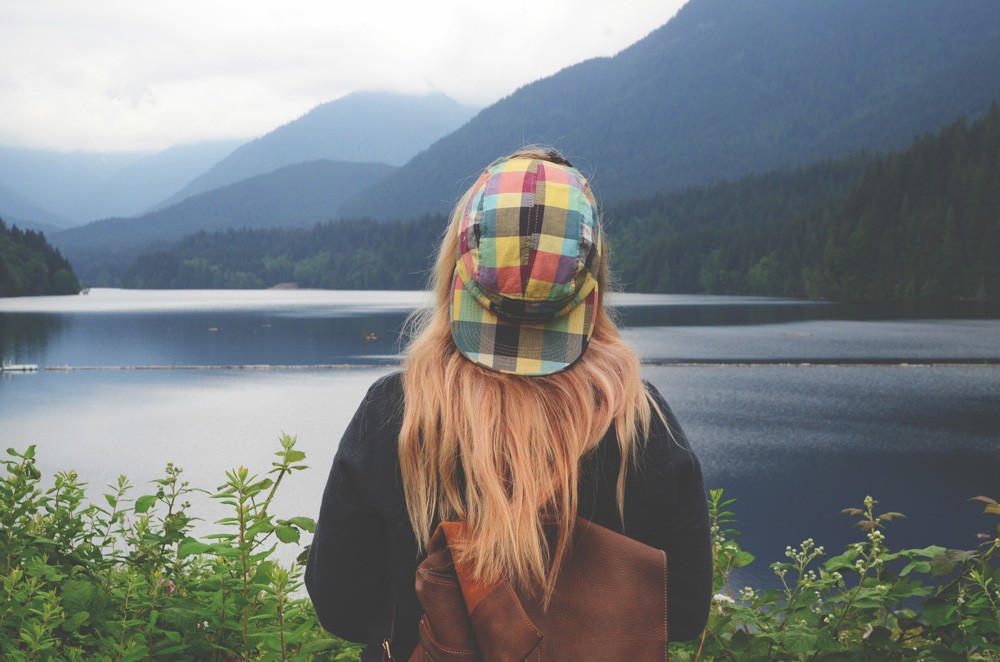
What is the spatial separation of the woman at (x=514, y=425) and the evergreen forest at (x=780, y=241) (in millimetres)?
33610

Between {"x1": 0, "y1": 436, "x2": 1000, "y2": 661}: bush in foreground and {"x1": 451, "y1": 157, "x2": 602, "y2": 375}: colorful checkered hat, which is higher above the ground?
{"x1": 451, "y1": 157, "x2": 602, "y2": 375}: colorful checkered hat

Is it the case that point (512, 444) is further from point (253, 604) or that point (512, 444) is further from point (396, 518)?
point (253, 604)

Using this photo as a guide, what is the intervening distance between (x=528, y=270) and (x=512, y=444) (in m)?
0.29

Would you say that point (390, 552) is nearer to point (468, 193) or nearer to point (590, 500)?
point (590, 500)

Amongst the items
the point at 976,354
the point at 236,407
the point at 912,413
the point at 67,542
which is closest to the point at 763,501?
the point at 912,413

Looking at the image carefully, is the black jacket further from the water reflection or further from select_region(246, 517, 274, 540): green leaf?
the water reflection

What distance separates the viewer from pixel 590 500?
4.53 ft

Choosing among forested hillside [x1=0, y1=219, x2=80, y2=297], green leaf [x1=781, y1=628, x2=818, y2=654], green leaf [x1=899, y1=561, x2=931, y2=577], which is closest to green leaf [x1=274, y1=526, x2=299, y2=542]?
green leaf [x1=781, y1=628, x2=818, y2=654]

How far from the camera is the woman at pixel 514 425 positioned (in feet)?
4.34

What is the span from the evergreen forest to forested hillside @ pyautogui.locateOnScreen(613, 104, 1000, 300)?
0.51 feet

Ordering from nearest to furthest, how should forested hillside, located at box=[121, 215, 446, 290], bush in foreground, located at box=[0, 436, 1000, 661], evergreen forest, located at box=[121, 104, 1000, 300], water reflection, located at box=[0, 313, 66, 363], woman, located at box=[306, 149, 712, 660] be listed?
woman, located at box=[306, 149, 712, 660], bush in foreground, located at box=[0, 436, 1000, 661], water reflection, located at box=[0, 313, 66, 363], evergreen forest, located at box=[121, 104, 1000, 300], forested hillside, located at box=[121, 215, 446, 290]

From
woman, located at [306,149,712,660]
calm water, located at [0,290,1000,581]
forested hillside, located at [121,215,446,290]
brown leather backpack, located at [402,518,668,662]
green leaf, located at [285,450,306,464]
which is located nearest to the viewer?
brown leather backpack, located at [402,518,668,662]

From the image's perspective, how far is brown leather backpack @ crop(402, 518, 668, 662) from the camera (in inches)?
46.1

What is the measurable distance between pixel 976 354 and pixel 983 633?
36.3m
